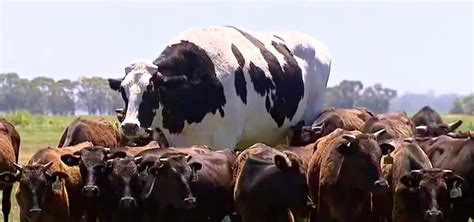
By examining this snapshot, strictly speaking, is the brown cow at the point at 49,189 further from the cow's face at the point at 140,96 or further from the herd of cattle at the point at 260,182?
the cow's face at the point at 140,96

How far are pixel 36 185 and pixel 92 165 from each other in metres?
1.00

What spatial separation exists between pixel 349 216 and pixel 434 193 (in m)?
1.11

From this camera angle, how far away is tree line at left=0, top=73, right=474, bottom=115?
443ft

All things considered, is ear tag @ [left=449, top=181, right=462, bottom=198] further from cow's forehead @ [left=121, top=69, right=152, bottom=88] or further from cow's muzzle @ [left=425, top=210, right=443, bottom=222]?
cow's forehead @ [left=121, top=69, right=152, bottom=88]

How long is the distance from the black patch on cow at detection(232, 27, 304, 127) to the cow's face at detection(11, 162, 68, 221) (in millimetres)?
4104

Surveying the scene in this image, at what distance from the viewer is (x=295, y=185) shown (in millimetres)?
14219

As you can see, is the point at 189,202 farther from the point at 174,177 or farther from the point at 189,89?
the point at 189,89

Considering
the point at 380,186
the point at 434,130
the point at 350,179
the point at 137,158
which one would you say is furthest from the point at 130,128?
the point at 434,130

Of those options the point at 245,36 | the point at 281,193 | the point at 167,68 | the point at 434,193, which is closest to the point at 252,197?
the point at 281,193

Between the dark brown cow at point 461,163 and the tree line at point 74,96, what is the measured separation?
11142 cm

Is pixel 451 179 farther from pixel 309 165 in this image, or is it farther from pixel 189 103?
pixel 189 103

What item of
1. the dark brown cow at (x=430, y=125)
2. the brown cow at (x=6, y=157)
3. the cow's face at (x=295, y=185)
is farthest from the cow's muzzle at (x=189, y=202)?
the dark brown cow at (x=430, y=125)

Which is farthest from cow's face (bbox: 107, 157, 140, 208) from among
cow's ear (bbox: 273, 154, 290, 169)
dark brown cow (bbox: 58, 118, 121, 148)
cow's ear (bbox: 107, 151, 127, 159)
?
dark brown cow (bbox: 58, 118, 121, 148)

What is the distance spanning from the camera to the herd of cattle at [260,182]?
14.1 m
